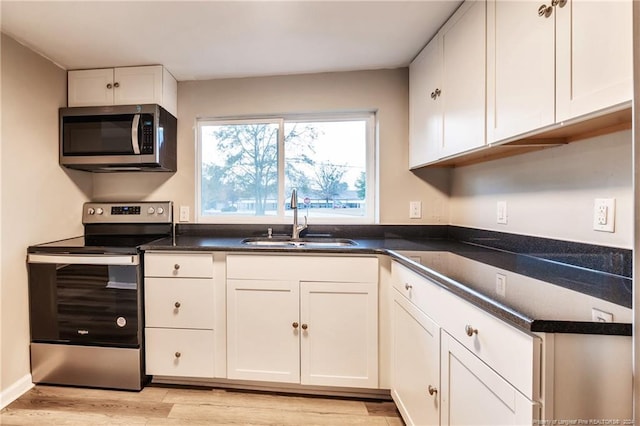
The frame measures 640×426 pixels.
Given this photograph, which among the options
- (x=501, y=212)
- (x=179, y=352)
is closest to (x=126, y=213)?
(x=179, y=352)

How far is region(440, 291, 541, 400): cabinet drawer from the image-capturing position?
0.67 meters

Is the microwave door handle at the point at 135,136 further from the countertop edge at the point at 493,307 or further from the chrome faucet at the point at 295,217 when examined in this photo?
the countertop edge at the point at 493,307

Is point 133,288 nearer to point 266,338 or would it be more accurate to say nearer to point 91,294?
point 91,294

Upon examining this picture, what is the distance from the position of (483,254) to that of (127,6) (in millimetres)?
2123

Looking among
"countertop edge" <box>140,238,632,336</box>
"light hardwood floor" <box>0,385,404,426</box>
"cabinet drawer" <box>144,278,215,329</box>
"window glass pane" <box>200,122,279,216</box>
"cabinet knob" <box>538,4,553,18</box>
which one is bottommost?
"light hardwood floor" <box>0,385,404,426</box>

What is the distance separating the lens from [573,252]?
112 cm

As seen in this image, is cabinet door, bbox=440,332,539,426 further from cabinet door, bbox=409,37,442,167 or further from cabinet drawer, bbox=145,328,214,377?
cabinet drawer, bbox=145,328,214,377

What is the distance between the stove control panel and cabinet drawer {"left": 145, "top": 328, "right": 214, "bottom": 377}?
84 cm

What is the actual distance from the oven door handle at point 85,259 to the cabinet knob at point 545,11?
216cm

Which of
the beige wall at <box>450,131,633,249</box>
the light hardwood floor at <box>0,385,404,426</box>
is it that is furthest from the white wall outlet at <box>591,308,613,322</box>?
the light hardwood floor at <box>0,385,404,426</box>

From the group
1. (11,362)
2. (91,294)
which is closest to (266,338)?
(91,294)

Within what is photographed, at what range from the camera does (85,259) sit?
172 cm

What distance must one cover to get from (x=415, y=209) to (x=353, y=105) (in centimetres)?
89

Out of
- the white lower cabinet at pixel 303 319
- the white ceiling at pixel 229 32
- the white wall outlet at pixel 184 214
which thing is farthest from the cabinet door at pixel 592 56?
the white wall outlet at pixel 184 214
